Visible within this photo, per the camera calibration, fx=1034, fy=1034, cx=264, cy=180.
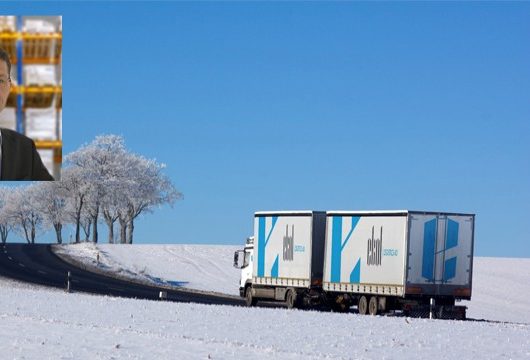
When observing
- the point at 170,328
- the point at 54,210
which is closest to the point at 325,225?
the point at 170,328

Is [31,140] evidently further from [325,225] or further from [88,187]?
[88,187]

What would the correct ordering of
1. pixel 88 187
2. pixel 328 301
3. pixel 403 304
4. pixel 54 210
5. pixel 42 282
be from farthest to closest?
pixel 54 210 → pixel 88 187 → pixel 42 282 → pixel 328 301 → pixel 403 304

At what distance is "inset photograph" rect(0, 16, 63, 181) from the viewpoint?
2284cm

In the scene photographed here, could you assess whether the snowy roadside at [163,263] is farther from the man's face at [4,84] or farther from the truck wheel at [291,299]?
the man's face at [4,84]

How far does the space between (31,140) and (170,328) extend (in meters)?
5.54

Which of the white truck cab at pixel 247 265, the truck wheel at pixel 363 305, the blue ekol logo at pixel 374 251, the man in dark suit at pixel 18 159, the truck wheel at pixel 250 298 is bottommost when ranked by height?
the truck wheel at pixel 250 298

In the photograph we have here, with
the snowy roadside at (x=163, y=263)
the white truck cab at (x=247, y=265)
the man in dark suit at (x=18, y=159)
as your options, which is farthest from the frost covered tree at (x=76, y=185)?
the man in dark suit at (x=18, y=159)

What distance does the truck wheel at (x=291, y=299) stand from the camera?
128 feet

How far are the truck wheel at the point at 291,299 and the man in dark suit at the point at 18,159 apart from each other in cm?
1642

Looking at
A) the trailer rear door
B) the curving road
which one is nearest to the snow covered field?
the trailer rear door

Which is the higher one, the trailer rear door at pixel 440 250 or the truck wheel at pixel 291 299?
the trailer rear door at pixel 440 250

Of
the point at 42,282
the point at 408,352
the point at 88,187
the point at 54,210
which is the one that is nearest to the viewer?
the point at 408,352

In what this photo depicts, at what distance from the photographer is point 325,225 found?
3853cm

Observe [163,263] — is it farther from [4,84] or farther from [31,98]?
[4,84]
